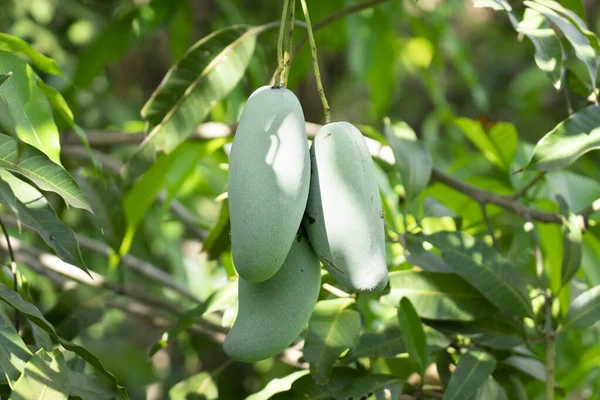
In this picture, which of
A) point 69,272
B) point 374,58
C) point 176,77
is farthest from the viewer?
point 374,58

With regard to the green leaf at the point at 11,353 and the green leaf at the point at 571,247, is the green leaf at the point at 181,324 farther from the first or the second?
the green leaf at the point at 571,247

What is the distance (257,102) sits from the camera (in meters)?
0.62

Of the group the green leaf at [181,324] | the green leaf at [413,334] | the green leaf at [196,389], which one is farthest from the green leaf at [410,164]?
the green leaf at [196,389]

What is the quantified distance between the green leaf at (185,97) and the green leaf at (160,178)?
0.71 ft

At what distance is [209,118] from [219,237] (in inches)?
34.3

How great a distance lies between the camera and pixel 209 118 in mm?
1856

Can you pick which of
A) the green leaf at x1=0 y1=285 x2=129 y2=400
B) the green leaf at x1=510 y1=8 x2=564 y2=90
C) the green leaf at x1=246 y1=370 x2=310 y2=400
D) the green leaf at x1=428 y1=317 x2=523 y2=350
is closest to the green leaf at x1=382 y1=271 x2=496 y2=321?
the green leaf at x1=428 y1=317 x2=523 y2=350

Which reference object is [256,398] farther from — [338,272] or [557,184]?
[557,184]

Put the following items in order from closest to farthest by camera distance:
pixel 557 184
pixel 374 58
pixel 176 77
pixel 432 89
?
1. pixel 176 77
2. pixel 557 184
3. pixel 374 58
4. pixel 432 89

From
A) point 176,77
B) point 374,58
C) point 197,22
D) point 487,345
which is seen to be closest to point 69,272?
point 176,77

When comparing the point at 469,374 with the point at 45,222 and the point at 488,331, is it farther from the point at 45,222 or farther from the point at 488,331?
the point at 45,222

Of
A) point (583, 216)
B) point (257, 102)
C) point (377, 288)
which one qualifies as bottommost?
point (583, 216)

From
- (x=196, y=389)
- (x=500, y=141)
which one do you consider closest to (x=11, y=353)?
(x=196, y=389)

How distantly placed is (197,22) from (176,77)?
1.13 meters
